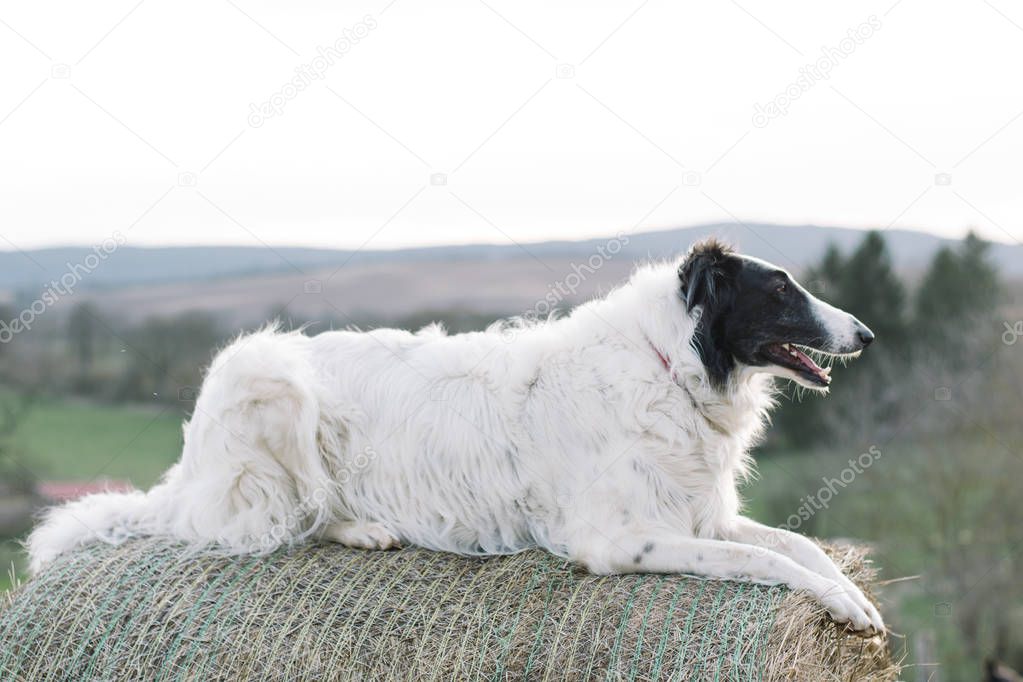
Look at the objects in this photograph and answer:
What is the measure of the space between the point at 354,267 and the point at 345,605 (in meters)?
28.2

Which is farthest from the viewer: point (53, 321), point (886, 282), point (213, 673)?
point (886, 282)

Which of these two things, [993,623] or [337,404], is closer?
[337,404]

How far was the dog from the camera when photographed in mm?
5848

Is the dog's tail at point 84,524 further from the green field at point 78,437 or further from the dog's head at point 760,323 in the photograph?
the green field at point 78,437

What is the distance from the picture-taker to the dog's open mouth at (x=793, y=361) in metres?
5.87

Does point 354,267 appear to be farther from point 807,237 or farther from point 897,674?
point 897,674

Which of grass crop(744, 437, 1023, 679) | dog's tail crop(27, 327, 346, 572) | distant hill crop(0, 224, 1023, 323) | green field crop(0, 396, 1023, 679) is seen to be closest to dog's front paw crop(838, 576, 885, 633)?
dog's tail crop(27, 327, 346, 572)

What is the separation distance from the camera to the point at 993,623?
29.7 metres

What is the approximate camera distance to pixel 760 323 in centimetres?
588

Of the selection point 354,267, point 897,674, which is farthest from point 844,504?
point 897,674

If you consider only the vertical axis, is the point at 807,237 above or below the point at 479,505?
A: above

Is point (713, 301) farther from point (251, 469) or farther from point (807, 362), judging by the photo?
point (251, 469)

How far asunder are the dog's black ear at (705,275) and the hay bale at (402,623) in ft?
5.10

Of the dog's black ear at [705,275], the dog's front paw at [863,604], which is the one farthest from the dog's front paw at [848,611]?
the dog's black ear at [705,275]
